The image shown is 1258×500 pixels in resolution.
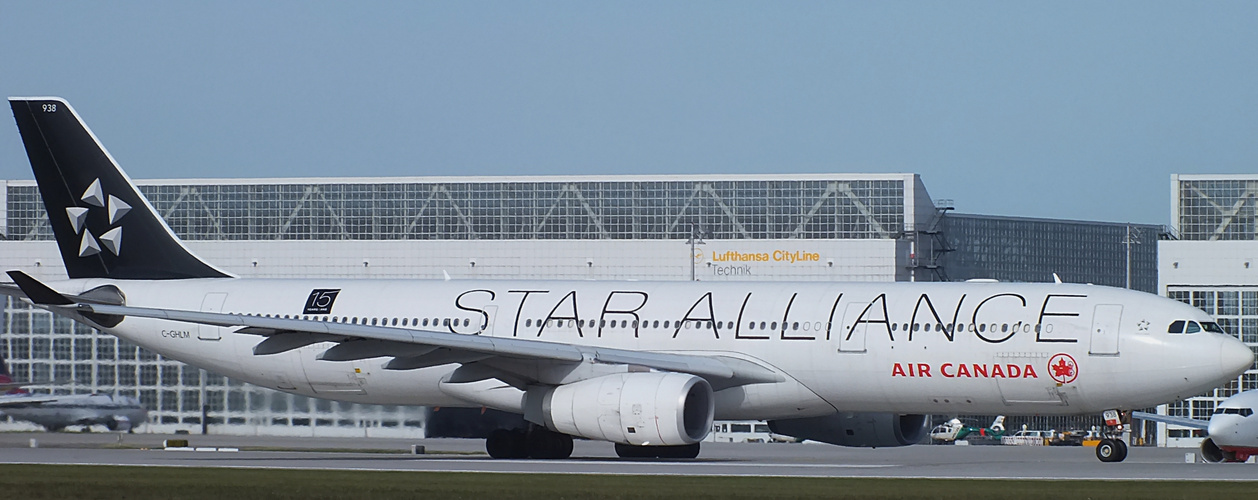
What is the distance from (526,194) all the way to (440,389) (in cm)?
3968

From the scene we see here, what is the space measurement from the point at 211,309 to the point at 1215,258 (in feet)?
116

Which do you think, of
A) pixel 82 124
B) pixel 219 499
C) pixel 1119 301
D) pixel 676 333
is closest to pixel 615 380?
pixel 676 333

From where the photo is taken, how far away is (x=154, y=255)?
112 ft

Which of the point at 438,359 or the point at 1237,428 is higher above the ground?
the point at 438,359

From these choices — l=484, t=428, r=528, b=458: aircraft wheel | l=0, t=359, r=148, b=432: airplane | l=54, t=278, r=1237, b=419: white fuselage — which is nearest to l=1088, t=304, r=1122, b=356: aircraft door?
l=54, t=278, r=1237, b=419: white fuselage

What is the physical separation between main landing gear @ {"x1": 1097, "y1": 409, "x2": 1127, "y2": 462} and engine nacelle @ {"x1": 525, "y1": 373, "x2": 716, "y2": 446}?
589 centimetres

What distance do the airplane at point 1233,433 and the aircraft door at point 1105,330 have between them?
7976 mm

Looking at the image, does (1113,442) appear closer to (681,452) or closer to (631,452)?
(681,452)

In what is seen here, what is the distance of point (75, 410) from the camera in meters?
38.9

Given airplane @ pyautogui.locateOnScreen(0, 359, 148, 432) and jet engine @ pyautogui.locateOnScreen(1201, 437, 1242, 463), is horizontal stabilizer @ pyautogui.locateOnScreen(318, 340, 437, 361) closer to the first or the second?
airplane @ pyautogui.locateOnScreen(0, 359, 148, 432)

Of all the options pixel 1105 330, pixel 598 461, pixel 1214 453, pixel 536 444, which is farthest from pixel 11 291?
pixel 1214 453

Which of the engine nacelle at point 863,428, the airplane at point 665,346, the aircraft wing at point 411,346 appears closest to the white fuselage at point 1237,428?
the engine nacelle at point 863,428

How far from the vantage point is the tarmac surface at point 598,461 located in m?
23.9

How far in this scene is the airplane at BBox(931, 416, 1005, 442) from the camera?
68.9 m
